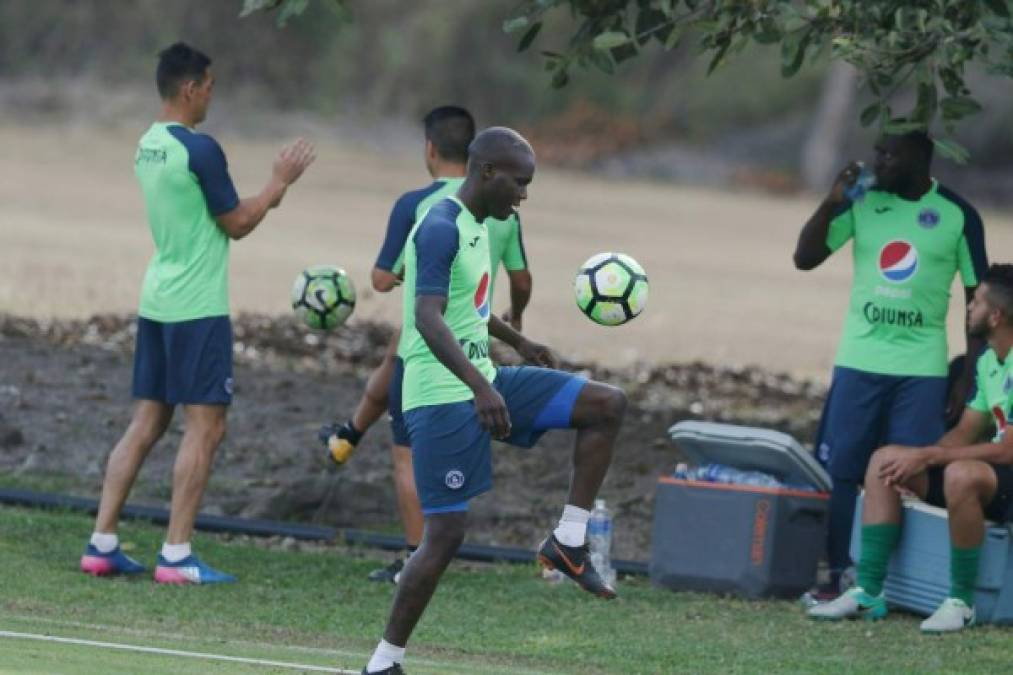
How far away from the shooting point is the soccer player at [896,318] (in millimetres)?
11336

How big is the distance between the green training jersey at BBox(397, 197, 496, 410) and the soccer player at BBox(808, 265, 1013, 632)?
2.84 m

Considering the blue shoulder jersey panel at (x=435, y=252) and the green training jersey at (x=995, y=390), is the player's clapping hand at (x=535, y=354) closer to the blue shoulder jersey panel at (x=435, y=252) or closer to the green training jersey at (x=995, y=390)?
the blue shoulder jersey panel at (x=435, y=252)

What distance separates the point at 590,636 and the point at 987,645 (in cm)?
174

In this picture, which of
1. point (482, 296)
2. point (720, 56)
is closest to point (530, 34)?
point (720, 56)

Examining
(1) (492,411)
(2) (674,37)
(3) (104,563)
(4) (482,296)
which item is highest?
(2) (674,37)

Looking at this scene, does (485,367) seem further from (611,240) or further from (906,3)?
(611,240)

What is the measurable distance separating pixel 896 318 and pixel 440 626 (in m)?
2.82

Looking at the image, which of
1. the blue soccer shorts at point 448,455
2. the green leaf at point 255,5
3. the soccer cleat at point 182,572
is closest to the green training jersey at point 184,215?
the green leaf at point 255,5

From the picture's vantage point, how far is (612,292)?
947cm

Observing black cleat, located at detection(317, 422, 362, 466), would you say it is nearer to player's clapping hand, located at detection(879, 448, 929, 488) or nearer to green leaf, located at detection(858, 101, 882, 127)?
player's clapping hand, located at detection(879, 448, 929, 488)

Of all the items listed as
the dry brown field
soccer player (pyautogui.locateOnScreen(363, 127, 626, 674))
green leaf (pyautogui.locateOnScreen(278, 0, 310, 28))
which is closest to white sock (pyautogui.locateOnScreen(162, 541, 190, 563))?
green leaf (pyautogui.locateOnScreen(278, 0, 310, 28))

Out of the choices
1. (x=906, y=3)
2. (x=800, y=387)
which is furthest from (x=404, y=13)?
(x=906, y=3)

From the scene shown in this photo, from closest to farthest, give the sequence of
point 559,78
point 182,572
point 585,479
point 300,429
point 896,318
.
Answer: point 585,479, point 182,572, point 896,318, point 559,78, point 300,429

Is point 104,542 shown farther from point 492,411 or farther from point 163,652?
point 492,411
